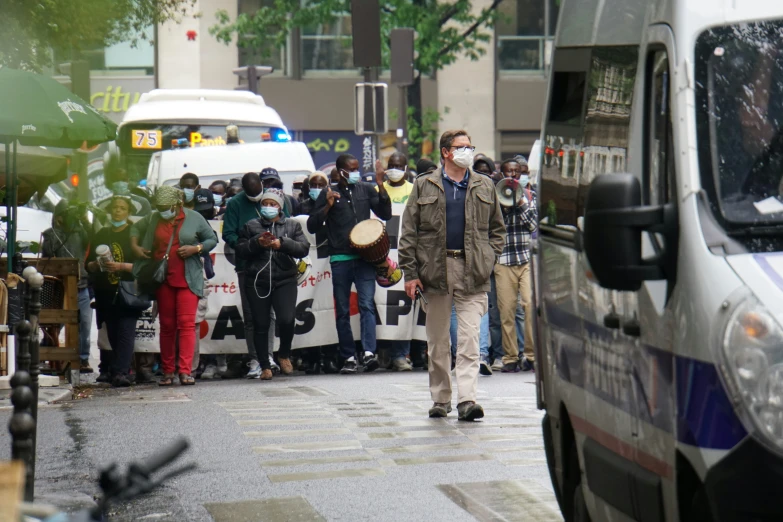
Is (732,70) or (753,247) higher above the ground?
(732,70)

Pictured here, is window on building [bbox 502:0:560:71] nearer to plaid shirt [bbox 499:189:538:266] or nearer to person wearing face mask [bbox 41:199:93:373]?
plaid shirt [bbox 499:189:538:266]

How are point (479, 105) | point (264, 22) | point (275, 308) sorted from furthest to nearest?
point (479, 105) < point (264, 22) < point (275, 308)

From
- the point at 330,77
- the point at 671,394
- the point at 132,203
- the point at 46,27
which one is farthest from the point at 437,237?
the point at 330,77

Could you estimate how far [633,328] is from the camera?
15.4ft

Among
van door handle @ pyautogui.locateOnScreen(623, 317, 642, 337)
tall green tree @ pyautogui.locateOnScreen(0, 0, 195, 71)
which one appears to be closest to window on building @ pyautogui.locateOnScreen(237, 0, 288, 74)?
tall green tree @ pyautogui.locateOnScreen(0, 0, 195, 71)

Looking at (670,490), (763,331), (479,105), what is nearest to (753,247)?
(763,331)

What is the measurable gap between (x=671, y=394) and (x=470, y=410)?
6044 mm

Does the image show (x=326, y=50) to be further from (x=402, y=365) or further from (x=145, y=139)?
(x=402, y=365)

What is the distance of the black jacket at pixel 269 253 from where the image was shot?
45.9ft

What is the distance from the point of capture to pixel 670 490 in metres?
4.37

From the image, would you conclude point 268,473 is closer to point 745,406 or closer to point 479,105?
point 745,406

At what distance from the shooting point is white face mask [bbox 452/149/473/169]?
10.3 metres

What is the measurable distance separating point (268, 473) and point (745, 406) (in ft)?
15.8

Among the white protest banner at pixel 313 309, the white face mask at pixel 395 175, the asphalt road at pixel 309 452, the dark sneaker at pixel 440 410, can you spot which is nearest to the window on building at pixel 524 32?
the white face mask at pixel 395 175
